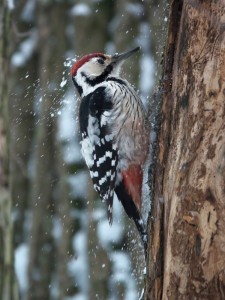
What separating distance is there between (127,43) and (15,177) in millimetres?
1148

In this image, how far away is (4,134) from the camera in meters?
4.38

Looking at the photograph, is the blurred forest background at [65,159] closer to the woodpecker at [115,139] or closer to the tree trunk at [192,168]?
the woodpecker at [115,139]

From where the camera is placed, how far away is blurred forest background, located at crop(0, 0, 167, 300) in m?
4.77

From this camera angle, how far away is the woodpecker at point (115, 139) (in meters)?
3.97

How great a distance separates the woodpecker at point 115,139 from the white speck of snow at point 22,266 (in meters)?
1.22

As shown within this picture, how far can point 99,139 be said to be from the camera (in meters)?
4.07

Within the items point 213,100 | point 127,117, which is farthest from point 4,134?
point 213,100

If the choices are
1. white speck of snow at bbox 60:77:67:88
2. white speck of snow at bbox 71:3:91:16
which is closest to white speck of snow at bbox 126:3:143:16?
white speck of snow at bbox 71:3:91:16

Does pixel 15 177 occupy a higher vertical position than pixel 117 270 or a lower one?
higher

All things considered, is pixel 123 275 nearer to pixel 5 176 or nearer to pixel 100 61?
pixel 5 176

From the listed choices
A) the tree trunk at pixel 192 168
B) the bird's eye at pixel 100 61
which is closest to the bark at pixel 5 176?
the bird's eye at pixel 100 61

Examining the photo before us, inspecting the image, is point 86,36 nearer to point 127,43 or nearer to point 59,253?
point 127,43

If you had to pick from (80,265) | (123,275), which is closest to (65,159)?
(80,265)

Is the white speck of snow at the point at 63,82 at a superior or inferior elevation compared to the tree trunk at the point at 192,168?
superior
